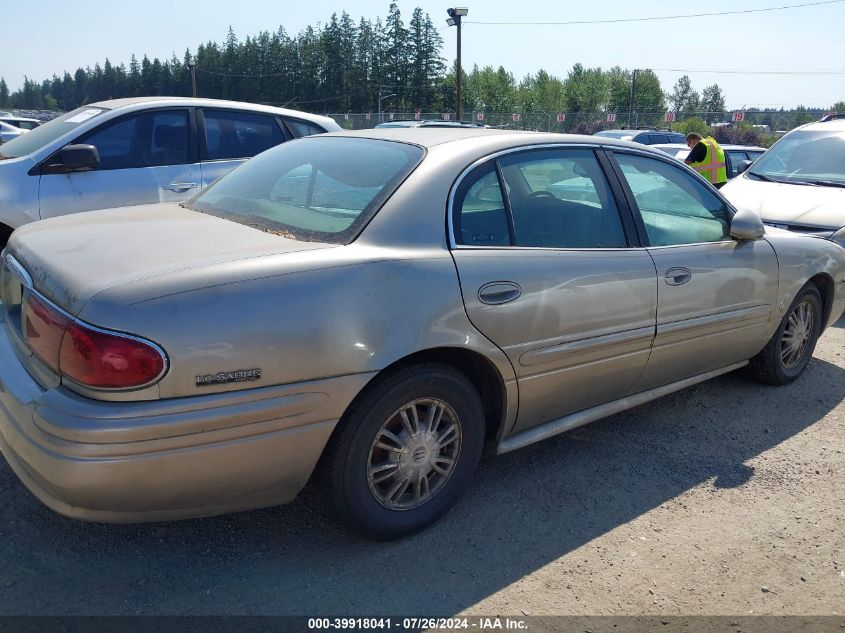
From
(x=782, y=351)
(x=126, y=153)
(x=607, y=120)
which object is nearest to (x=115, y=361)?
(x=782, y=351)

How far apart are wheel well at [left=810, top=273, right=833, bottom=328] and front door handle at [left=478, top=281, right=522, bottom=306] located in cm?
279

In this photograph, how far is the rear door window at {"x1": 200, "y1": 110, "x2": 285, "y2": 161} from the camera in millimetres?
6484

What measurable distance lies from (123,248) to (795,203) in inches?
252

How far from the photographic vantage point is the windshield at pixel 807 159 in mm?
7715

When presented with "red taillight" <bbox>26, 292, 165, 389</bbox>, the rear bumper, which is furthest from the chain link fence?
"red taillight" <bbox>26, 292, 165, 389</bbox>

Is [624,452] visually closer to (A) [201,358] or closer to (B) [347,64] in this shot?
(A) [201,358]

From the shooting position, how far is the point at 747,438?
165 inches

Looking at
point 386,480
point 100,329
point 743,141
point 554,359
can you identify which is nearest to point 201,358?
point 100,329

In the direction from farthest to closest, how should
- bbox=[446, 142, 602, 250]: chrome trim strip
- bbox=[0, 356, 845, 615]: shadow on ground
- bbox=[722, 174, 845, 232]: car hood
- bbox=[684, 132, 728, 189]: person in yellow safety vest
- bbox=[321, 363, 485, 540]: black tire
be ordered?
bbox=[684, 132, 728, 189]: person in yellow safety vest
bbox=[722, 174, 845, 232]: car hood
bbox=[446, 142, 602, 250]: chrome trim strip
bbox=[321, 363, 485, 540]: black tire
bbox=[0, 356, 845, 615]: shadow on ground

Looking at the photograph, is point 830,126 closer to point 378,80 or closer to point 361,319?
point 361,319

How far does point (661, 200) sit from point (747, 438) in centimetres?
139

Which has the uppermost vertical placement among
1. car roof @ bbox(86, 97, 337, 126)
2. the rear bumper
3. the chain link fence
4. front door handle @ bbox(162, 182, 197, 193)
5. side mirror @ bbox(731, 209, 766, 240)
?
the chain link fence

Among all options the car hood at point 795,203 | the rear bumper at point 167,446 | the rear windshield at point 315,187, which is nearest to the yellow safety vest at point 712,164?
the car hood at point 795,203

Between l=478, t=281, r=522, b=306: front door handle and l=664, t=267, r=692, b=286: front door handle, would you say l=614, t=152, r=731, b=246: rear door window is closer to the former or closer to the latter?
l=664, t=267, r=692, b=286: front door handle
